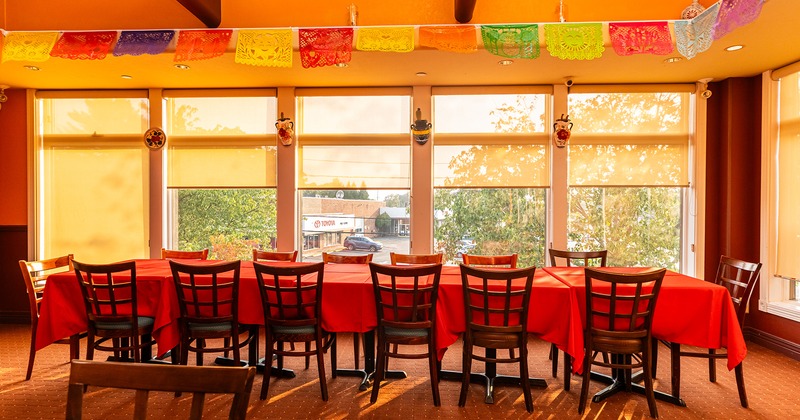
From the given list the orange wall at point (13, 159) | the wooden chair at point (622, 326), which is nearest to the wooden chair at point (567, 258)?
the wooden chair at point (622, 326)

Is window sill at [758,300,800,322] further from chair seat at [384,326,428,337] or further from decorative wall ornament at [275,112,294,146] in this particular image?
decorative wall ornament at [275,112,294,146]

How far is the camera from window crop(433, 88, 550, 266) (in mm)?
4879

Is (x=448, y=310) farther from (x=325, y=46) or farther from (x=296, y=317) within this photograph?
(x=325, y=46)

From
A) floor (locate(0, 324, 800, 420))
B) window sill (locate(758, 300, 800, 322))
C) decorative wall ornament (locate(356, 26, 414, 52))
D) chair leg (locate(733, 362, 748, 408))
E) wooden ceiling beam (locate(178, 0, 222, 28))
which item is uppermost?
wooden ceiling beam (locate(178, 0, 222, 28))

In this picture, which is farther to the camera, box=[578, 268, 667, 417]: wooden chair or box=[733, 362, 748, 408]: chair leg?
box=[733, 362, 748, 408]: chair leg

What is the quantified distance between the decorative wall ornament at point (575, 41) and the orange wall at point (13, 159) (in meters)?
5.67

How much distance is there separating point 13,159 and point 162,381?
544 centimetres

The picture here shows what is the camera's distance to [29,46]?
364 cm

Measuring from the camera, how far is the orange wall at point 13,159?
501cm

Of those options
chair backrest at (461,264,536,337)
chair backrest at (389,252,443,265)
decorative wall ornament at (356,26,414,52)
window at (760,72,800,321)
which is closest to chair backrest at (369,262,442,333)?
chair backrest at (461,264,536,337)

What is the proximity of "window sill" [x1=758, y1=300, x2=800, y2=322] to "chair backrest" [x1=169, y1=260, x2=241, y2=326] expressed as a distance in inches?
191

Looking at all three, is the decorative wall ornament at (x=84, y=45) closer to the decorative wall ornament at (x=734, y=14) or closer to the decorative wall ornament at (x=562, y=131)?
the decorative wall ornament at (x=562, y=131)

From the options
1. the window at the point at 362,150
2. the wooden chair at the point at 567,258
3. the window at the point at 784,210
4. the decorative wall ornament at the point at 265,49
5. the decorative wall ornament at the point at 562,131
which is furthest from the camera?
the window at the point at 362,150

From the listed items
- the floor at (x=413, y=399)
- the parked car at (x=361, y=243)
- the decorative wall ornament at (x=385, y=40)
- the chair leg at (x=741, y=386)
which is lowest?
the floor at (x=413, y=399)
